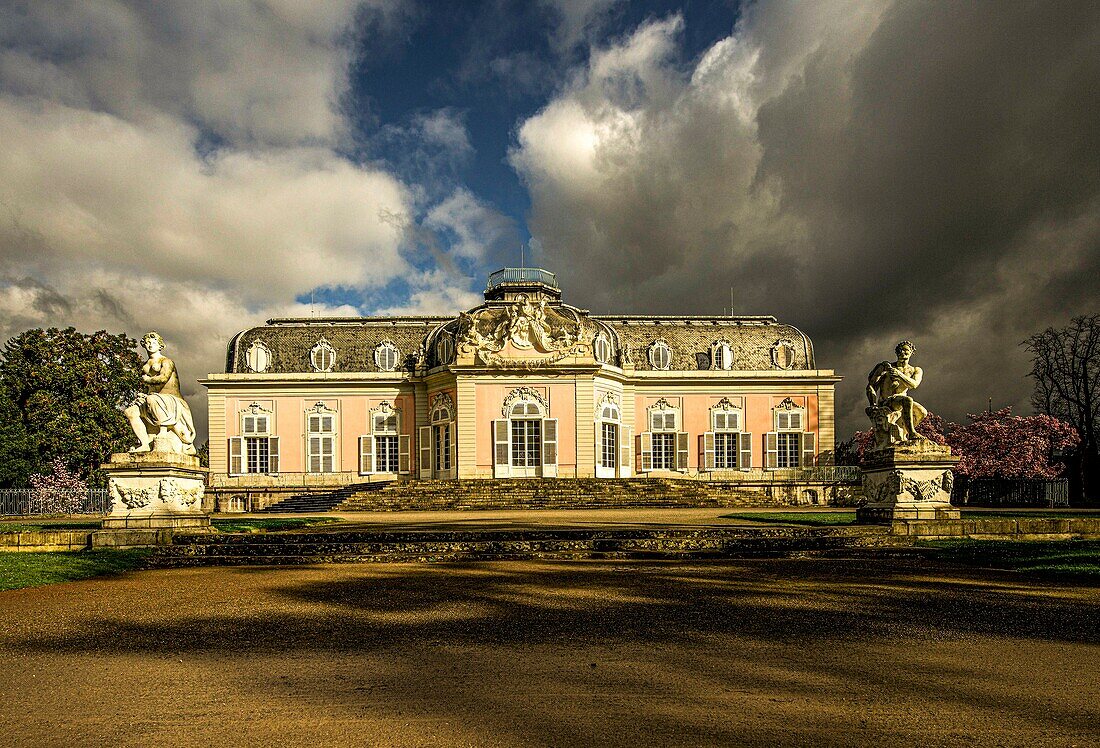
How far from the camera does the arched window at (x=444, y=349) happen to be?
3622 centimetres

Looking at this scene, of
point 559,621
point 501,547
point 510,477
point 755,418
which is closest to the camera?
point 559,621

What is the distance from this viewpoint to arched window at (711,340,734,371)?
40188 mm

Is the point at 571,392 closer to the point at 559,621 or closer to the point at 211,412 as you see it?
the point at 211,412

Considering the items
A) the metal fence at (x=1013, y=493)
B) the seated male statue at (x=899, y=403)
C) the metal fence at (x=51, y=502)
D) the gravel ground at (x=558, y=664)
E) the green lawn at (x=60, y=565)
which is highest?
the seated male statue at (x=899, y=403)

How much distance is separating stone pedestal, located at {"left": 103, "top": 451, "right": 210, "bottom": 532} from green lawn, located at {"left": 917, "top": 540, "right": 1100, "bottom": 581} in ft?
44.5

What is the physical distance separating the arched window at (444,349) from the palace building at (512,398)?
14cm

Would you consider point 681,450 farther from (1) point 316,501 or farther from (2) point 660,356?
(1) point 316,501

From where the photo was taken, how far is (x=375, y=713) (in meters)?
4.27

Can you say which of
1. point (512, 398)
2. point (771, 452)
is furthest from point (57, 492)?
point (771, 452)

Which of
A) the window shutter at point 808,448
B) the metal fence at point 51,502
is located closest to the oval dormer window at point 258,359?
the metal fence at point 51,502

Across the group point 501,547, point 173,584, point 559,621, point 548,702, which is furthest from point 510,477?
point 548,702

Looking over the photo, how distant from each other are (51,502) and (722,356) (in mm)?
33708

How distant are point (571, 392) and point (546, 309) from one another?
480 centimetres

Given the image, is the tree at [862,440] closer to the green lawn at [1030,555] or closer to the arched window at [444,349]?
the arched window at [444,349]
